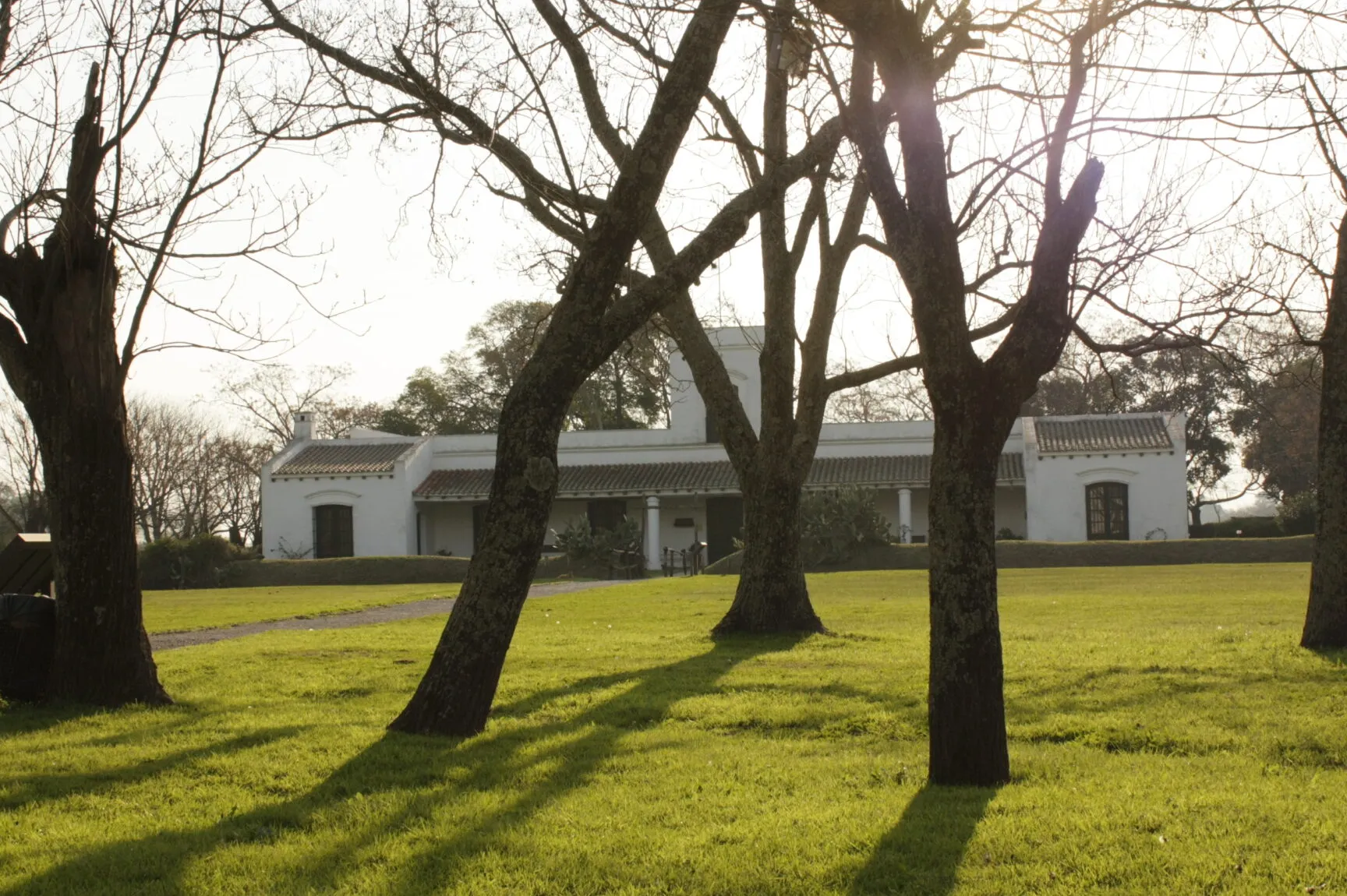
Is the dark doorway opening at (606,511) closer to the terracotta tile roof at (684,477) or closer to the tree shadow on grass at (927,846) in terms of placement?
the terracotta tile roof at (684,477)

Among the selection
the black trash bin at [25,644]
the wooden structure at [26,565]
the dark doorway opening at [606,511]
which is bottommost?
the black trash bin at [25,644]

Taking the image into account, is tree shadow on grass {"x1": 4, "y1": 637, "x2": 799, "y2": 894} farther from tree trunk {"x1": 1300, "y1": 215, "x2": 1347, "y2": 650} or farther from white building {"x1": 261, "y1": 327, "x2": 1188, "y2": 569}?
white building {"x1": 261, "y1": 327, "x2": 1188, "y2": 569}

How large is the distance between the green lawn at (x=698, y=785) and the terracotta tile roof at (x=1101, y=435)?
2726 centimetres

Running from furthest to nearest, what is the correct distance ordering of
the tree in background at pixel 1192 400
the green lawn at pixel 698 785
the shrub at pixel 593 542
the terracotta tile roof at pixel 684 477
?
the tree in background at pixel 1192 400 < the terracotta tile roof at pixel 684 477 < the shrub at pixel 593 542 < the green lawn at pixel 698 785

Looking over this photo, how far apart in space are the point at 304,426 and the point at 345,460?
356cm

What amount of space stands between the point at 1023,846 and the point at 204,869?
2.93 meters

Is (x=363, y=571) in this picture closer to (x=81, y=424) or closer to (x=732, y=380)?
(x=732, y=380)

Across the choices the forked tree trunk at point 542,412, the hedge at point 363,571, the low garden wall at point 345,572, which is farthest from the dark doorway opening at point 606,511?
the forked tree trunk at point 542,412

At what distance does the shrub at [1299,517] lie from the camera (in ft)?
123

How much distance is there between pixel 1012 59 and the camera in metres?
7.07

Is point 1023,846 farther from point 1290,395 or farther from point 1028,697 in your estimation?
point 1290,395

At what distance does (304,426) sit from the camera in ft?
146

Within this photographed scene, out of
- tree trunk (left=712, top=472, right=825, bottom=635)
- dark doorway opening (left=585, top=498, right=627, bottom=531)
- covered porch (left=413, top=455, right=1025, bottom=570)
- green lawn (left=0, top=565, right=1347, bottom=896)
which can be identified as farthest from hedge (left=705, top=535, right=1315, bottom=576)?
green lawn (left=0, top=565, right=1347, bottom=896)

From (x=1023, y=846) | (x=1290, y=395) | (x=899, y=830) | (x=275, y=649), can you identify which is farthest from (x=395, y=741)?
(x=1290, y=395)
